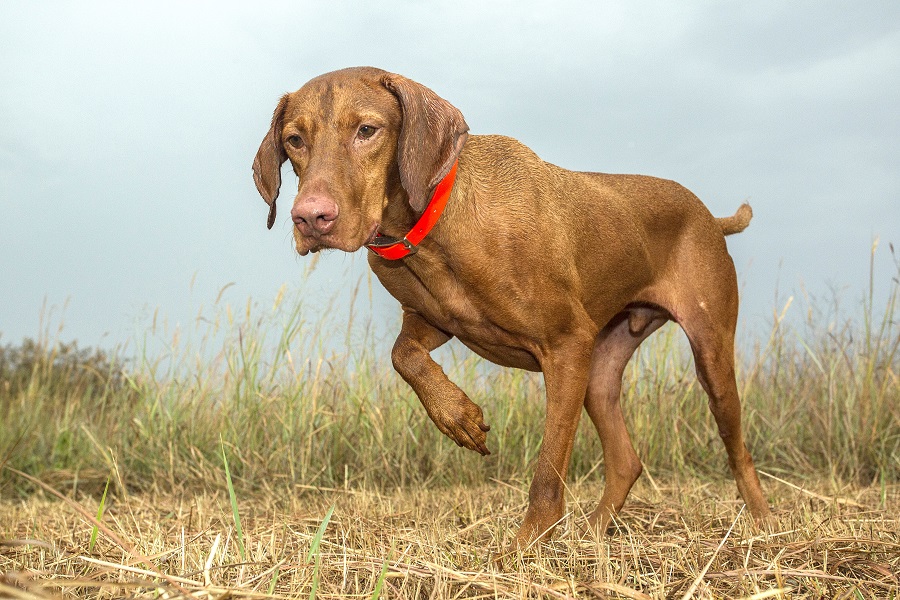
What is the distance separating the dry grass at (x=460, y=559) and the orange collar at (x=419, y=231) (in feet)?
3.68

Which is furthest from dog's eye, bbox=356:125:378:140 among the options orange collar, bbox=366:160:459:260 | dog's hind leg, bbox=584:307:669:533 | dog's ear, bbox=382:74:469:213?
dog's hind leg, bbox=584:307:669:533

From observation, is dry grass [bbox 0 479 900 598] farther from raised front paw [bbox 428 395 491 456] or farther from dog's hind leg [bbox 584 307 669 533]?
raised front paw [bbox 428 395 491 456]

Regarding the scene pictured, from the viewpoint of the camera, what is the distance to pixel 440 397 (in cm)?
355

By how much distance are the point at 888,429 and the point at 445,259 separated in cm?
454

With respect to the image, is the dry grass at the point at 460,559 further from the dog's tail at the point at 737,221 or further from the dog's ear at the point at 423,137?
the dog's tail at the point at 737,221

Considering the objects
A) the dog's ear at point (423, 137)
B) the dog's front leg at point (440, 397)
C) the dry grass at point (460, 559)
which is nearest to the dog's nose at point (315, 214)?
the dog's ear at point (423, 137)

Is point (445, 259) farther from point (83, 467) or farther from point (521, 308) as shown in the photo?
point (83, 467)

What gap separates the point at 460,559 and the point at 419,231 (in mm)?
1253

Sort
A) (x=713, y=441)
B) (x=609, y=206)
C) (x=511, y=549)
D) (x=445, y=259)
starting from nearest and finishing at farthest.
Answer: (x=511, y=549)
(x=445, y=259)
(x=609, y=206)
(x=713, y=441)

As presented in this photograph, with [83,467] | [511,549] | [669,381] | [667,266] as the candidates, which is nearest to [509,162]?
[667,266]

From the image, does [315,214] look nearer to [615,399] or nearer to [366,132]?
[366,132]

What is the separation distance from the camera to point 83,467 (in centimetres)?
707

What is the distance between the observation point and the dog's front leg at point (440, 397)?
3.51 meters

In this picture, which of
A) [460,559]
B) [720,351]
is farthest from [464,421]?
[720,351]
